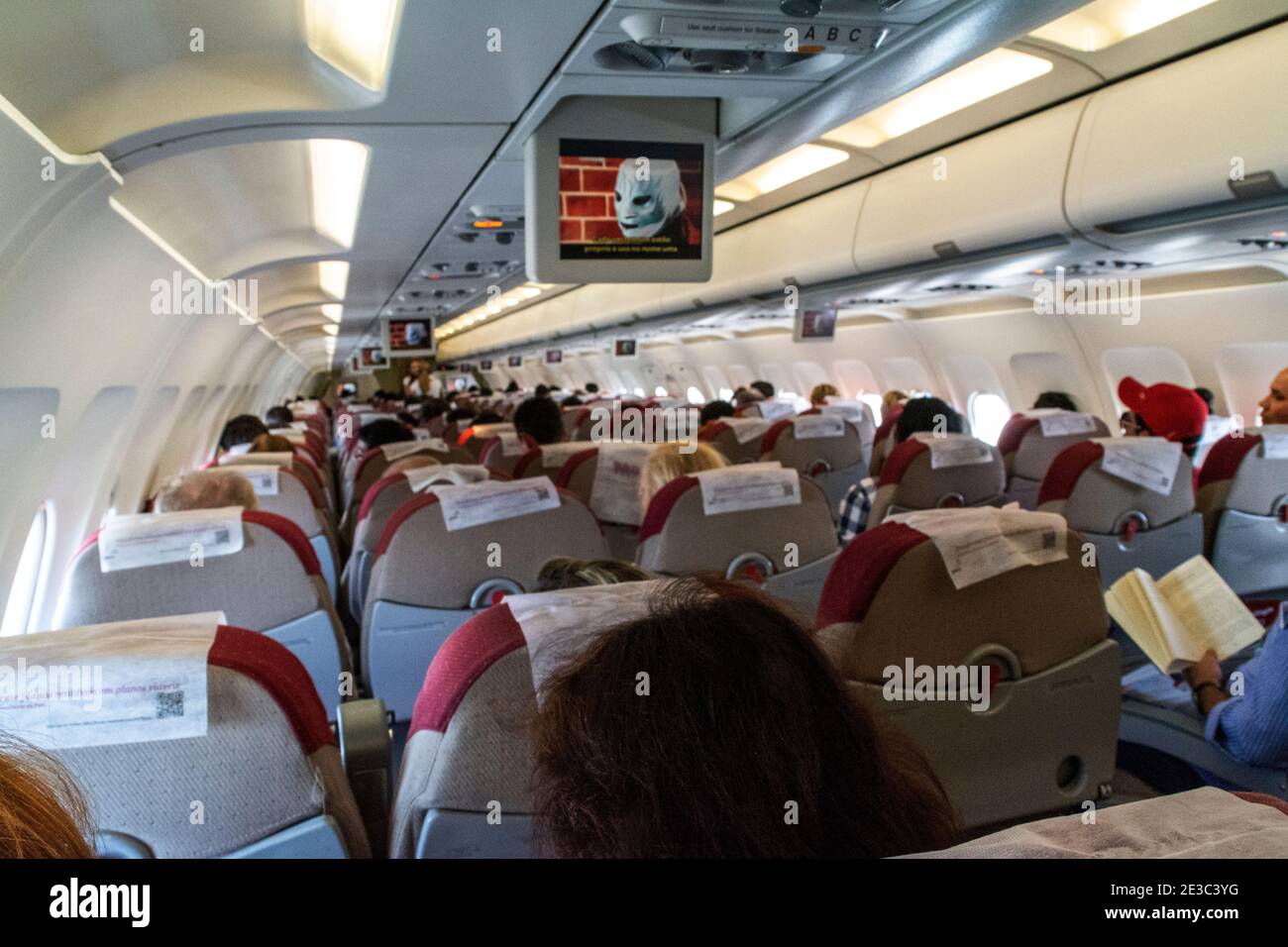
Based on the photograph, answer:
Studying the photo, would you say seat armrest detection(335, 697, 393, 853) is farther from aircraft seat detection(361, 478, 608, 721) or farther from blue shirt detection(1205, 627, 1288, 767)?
blue shirt detection(1205, 627, 1288, 767)

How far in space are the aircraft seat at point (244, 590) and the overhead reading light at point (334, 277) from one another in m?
6.19

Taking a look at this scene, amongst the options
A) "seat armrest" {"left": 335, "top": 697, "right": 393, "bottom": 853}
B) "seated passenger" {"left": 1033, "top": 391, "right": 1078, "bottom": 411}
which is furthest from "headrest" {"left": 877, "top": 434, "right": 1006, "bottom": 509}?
"seated passenger" {"left": 1033, "top": 391, "right": 1078, "bottom": 411}

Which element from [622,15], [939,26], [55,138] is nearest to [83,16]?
[55,138]

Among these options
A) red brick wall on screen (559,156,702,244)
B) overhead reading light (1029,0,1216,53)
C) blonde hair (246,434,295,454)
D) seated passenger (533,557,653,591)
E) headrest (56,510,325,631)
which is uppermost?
overhead reading light (1029,0,1216,53)

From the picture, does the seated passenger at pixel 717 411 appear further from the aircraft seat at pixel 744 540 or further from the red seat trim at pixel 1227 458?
the aircraft seat at pixel 744 540

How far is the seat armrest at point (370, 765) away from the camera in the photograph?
6.29 ft

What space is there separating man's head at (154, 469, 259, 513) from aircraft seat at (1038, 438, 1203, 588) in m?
3.37

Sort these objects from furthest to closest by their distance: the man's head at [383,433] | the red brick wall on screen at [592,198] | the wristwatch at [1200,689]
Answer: the man's head at [383,433], the red brick wall on screen at [592,198], the wristwatch at [1200,689]

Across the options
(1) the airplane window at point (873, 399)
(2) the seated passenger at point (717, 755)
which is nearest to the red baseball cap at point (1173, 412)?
(2) the seated passenger at point (717, 755)

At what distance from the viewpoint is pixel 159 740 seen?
4.24 ft

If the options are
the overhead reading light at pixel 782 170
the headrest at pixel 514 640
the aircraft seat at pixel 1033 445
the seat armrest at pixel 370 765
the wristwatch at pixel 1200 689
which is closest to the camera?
the headrest at pixel 514 640

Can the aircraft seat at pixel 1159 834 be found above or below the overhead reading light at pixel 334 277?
below

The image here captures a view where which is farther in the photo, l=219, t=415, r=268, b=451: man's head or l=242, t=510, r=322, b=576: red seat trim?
l=219, t=415, r=268, b=451: man's head

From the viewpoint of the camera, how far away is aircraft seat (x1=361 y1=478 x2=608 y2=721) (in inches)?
114
